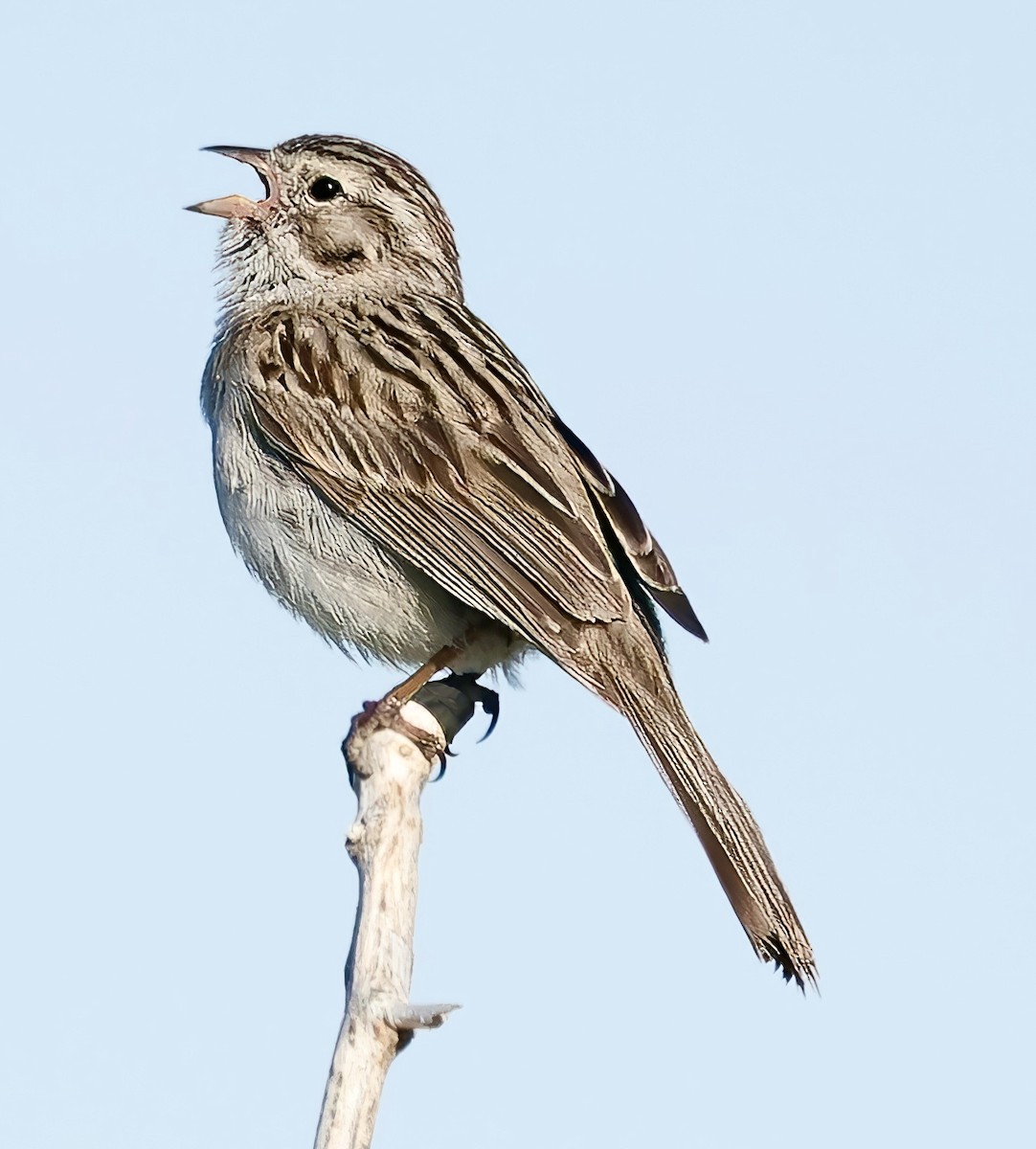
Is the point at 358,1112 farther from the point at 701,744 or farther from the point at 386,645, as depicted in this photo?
the point at 386,645

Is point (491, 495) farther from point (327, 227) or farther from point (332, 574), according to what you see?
point (327, 227)

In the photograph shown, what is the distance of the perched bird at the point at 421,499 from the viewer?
249 inches

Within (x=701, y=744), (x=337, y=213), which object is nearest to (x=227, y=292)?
(x=337, y=213)

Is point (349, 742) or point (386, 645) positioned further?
point (386, 645)

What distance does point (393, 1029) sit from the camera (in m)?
4.45

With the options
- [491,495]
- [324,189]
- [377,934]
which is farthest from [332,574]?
[377,934]

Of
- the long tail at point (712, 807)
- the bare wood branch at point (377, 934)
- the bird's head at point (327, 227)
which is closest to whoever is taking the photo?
the bare wood branch at point (377, 934)

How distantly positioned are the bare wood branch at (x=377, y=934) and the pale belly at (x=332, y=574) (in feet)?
2.92

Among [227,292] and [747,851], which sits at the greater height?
[227,292]

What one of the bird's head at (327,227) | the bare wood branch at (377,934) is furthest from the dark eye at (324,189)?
the bare wood branch at (377,934)

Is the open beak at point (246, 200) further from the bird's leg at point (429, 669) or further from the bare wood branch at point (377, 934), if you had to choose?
the bare wood branch at point (377, 934)

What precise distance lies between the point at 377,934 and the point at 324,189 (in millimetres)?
3748

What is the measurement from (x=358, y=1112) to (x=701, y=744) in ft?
7.09

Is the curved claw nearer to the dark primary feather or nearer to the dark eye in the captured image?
the dark primary feather
